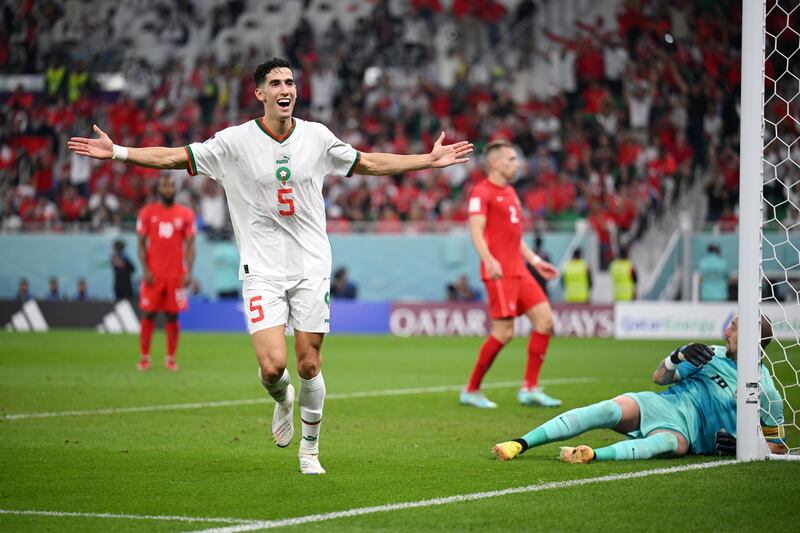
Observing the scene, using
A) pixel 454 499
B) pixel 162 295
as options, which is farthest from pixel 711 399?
pixel 162 295

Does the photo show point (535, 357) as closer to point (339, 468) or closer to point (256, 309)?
point (339, 468)

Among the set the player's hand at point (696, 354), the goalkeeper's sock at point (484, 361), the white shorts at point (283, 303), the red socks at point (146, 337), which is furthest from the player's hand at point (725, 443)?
the red socks at point (146, 337)

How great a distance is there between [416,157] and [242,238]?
122 cm

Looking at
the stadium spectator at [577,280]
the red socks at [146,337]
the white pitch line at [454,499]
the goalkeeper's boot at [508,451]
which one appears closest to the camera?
the white pitch line at [454,499]

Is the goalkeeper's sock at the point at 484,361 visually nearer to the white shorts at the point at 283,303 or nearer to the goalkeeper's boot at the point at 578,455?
the goalkeeper's boot at the point at 578,455

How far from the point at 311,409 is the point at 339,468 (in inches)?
18.3

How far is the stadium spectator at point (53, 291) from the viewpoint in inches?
1121

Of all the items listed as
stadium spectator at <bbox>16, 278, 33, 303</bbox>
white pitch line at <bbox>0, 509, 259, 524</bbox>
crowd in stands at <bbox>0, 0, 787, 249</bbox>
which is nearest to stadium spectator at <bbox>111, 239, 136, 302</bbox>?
crowd in stands at <bbox>0, 0, 787, 249</bbox>

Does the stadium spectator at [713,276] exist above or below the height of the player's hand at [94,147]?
below

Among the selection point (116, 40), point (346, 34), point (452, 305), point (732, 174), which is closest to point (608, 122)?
point (732, 174)

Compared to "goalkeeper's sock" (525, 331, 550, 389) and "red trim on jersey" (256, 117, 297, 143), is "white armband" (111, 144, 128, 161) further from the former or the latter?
"goalkeeper's sock" (525, 331, 550, 389)

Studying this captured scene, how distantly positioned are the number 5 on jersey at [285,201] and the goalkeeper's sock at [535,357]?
204 inches

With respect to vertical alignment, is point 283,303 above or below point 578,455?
above

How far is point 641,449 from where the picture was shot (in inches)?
301
